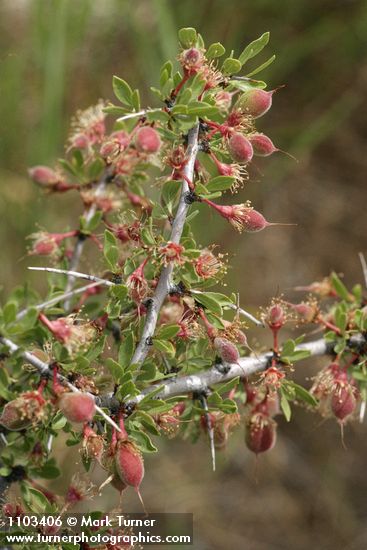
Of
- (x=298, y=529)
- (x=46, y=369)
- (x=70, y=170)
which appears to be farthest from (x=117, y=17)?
(x=298, y=529)

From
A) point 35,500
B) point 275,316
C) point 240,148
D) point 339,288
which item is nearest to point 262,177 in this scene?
point 339,288

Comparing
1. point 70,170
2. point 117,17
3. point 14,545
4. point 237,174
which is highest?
point 117,17

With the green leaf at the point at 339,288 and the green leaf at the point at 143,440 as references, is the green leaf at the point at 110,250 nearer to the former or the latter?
the green leaf at the point at 143,440

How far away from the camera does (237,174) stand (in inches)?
30.2

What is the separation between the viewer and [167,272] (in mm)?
742

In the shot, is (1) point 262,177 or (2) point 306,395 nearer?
(2) point 306,395

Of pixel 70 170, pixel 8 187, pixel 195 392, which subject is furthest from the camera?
pixel 8 187

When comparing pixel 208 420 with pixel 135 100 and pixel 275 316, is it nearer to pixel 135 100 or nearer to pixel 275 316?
pixel 275 316

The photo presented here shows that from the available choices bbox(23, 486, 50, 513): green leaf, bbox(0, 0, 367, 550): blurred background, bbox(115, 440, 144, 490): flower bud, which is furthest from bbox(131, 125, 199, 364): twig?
bbox(0, 0, 367, 550): blurred background

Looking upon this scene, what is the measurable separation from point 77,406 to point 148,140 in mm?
334

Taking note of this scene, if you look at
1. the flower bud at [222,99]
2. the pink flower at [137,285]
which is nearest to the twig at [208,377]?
the pink flower at [137,285]

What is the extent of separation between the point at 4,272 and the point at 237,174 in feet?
4.31

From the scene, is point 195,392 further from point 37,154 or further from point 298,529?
point 298,529

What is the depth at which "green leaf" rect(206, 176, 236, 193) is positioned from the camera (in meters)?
0.73
